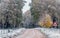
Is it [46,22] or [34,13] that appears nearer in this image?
[46,22]

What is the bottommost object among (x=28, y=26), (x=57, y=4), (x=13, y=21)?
(x=28, y=26)

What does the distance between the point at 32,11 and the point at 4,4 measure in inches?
329

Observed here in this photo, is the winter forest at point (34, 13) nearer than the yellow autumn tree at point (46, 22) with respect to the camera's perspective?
Yes

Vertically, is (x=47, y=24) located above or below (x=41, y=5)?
below

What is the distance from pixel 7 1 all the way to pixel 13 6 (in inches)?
79.1

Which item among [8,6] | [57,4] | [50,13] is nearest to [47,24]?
[50,13]

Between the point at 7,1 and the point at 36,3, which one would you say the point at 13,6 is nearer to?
the point at 7,1

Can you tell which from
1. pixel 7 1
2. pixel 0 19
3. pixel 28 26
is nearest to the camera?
pixel 0 19

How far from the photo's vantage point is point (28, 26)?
5888 centimetres

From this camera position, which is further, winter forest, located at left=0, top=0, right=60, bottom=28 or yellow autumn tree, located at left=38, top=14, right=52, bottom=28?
yellow autumn tree, located at left=38, top=14, right=52, bottom=28

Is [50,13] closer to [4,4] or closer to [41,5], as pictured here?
[41,5]

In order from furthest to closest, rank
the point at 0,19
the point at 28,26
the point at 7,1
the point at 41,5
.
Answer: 1. the point at 28,26
2. the point at 41,5
3. the point at 7,1
4. the point at 0,19

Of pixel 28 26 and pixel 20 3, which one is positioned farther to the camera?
pixel 28 26

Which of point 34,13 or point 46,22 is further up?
point 34,13
